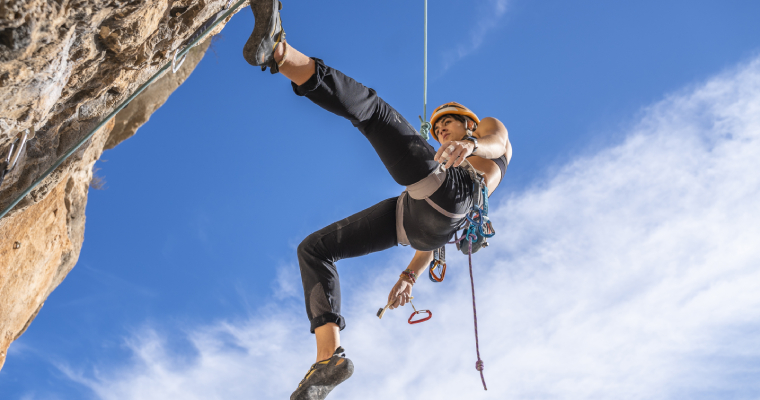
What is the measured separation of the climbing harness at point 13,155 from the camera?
2.21 m

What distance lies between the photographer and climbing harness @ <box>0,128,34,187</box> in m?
2.21

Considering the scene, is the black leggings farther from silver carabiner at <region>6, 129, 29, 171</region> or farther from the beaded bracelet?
silver carabiner at <region>6, 129, 29, 171</region>

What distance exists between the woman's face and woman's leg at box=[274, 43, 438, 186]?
28.7 inches

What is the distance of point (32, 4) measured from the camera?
1471 mm

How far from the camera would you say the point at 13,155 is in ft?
7.63

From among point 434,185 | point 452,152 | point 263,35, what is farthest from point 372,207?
point 263,35

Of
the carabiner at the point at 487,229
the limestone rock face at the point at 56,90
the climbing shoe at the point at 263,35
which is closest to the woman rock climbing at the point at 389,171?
the climbing shoe at the point at 263,35

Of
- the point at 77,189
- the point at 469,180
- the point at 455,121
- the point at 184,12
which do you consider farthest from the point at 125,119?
the point at 469,180

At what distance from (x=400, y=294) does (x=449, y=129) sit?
4.06 ft

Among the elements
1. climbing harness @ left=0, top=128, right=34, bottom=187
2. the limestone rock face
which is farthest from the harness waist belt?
climbing harness @ left=0, top=128, right=34, bottom=187

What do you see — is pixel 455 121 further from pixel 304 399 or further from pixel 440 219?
pixel 304 399

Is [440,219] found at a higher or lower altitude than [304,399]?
higher

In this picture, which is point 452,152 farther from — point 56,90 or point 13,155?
point 13,155

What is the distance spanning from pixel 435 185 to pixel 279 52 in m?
1.09
